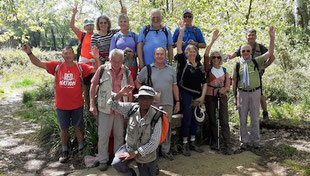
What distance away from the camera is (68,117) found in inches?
188

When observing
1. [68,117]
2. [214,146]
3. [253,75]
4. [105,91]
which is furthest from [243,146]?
[68,117]

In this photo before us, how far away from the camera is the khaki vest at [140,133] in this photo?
3.34 m

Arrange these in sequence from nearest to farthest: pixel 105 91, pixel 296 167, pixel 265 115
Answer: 1. pixel 105 91
2. pixel 296 167
3. pixel 265 115

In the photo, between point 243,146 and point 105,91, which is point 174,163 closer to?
point 243,146

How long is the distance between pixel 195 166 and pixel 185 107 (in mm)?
1073

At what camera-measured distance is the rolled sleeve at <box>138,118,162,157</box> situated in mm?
3178

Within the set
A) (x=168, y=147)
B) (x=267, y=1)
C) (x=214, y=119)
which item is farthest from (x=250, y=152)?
(x=267, y=1)

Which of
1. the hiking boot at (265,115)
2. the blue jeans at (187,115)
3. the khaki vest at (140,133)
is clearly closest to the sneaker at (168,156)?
the blue jeans at (187,115)

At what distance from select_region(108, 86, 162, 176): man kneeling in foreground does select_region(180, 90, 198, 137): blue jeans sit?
5.34 ft

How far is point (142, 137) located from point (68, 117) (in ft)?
6.54

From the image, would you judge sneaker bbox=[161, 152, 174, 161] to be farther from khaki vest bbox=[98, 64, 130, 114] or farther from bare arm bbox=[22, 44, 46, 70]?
bare arm bbox=[22, 44, 46, 70]

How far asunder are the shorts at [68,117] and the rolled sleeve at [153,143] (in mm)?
2001

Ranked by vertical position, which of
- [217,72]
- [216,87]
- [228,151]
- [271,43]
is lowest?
[228,151]

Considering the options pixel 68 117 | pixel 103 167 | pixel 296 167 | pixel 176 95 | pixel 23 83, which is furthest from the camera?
pixel 23 83
